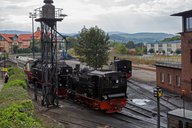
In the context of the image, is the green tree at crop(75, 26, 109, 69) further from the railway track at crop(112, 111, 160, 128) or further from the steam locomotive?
the railway track at crop(112, 111, 160, 128)

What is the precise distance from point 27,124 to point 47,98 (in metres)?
14.7

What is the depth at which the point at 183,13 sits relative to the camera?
28.8m

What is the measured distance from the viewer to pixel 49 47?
2598 centimetres

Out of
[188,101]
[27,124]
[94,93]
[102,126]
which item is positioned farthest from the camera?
[188,101]

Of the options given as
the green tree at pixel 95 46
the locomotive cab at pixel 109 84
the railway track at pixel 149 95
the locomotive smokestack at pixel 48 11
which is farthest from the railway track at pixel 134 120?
the green tree at pixel 95 46

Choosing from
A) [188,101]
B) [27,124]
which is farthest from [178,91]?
[27,124]

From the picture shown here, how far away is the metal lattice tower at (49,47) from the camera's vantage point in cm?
2520

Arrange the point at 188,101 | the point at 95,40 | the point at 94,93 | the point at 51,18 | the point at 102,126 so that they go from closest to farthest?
the point at 102,126 → the point at 94,93 → the point at 51,18 → the point at 188,101 → the point at 95,40

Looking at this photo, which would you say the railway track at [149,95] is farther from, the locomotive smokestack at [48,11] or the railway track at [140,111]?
the locomotive smokestack at [48,11]

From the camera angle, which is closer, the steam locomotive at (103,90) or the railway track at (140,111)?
the railway track at (140,111)

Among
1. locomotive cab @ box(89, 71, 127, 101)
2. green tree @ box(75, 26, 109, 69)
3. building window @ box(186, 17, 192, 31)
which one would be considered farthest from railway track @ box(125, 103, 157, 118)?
green tree @ box(75, 26, 109, 69)

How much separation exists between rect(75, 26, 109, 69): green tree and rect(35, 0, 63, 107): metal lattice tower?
2351 centimetres

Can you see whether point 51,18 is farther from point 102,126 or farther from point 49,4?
point 102,126

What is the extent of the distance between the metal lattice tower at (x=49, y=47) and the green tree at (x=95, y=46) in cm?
2351
